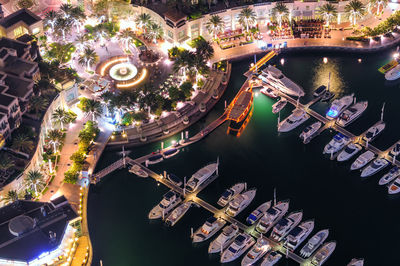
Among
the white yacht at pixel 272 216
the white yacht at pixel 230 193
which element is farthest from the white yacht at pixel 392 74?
the white yacht at pixel 230 193

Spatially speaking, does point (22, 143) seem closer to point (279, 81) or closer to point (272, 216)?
point (272, 216)

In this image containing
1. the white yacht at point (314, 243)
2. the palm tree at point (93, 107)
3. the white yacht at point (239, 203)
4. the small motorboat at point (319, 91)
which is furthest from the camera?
the small motorboat at point (319, 91)

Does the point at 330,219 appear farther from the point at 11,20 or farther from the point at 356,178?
the point at 11,20

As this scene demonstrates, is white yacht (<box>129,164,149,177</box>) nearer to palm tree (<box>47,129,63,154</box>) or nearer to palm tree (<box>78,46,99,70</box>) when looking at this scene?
palm tree (<box>47,129,63,154</box>)

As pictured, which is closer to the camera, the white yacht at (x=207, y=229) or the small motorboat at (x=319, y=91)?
the white yacht at (x=207, y=229)

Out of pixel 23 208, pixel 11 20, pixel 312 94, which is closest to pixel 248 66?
pixel 312 94

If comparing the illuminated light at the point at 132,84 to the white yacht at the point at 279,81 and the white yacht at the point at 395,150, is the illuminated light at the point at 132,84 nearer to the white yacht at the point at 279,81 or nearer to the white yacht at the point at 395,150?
the white yacht at the point at 279,81

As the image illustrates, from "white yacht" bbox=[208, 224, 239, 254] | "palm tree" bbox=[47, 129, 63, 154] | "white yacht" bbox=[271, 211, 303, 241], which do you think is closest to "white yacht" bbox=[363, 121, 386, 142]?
"white yacht" bbox=[271, 211, 303, 241]
